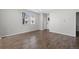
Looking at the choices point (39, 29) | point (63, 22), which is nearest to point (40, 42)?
point (39, 29)

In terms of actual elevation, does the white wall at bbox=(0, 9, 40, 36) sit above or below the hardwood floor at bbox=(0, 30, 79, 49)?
above

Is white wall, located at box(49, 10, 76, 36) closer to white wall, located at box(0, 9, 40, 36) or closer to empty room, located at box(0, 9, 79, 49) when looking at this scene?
empty room, located at box(0, 9, 79, 49)

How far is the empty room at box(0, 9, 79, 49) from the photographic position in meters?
1.54

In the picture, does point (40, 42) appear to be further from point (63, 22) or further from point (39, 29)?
point (63, 22)

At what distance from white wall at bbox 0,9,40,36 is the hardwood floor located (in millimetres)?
103

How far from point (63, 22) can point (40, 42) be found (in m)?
0.54

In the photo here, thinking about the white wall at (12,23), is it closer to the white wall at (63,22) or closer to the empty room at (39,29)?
the empty room at (39,29)

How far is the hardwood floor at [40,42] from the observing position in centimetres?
154

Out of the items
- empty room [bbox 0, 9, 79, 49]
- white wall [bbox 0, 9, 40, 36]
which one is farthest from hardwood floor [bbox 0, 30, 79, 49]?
white wall [bbox 0, 9, 40, 36]

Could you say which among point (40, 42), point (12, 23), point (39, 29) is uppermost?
point (12, 23)

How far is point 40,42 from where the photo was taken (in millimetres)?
1587

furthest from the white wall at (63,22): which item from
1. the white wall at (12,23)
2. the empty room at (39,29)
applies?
the white wall at (12,23)
